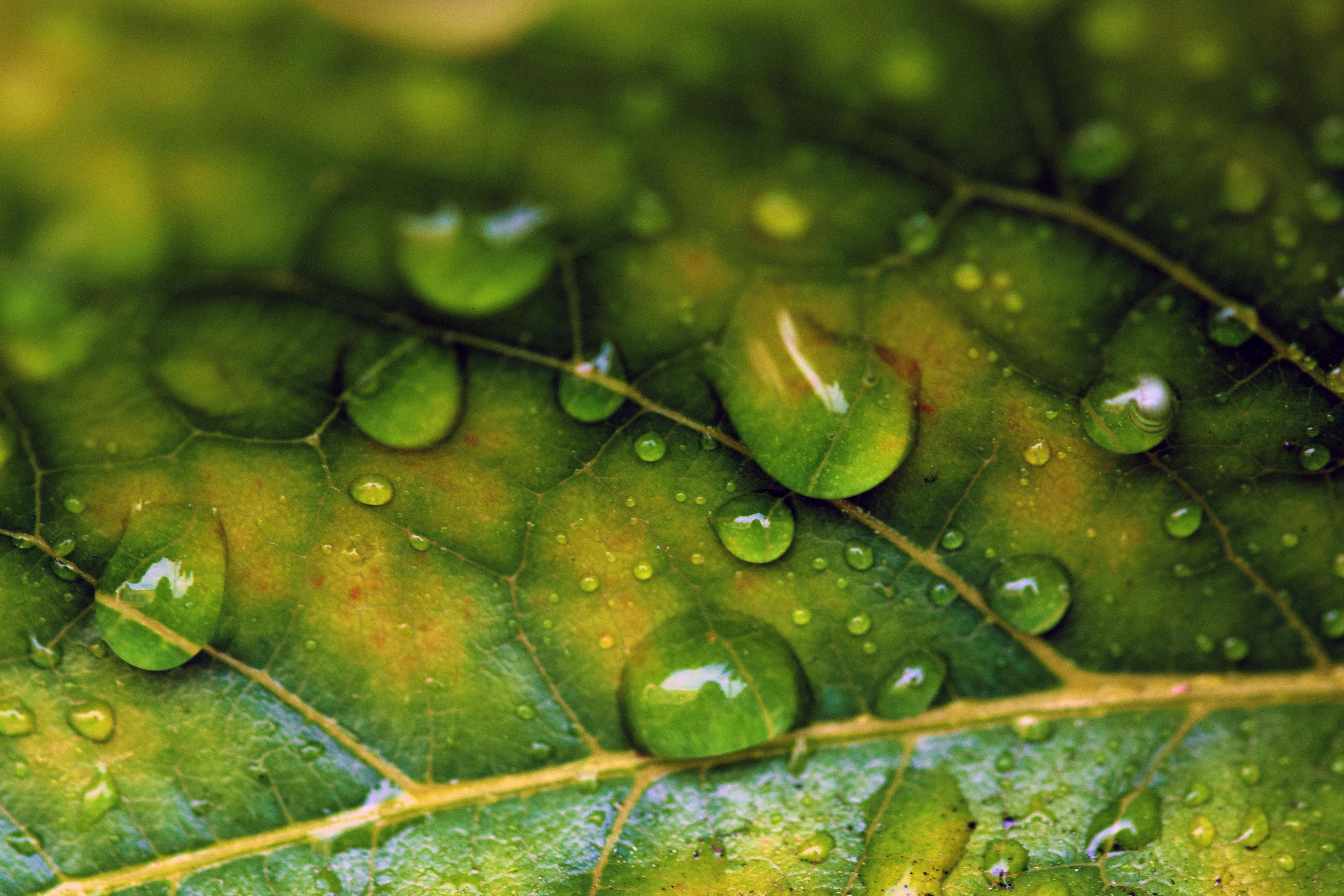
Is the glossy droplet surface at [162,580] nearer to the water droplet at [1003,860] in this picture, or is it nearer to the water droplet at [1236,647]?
the water droplet at [1003,860]

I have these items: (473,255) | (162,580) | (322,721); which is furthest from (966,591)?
(162,580)

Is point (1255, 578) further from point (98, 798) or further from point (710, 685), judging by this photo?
point (98, 798)

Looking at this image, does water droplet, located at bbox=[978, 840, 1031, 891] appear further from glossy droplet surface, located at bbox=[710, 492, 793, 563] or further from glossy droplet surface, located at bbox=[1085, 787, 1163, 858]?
glossy droplet surface, located at bbox=[710, 492, 793, 563]

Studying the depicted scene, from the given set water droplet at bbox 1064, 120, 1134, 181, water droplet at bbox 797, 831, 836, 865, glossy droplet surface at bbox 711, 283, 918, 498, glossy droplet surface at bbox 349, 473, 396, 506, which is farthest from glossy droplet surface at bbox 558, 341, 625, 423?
water droplet at bbox 797, 831, 836, 865

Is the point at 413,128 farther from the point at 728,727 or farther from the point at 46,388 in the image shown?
the point at 728,727

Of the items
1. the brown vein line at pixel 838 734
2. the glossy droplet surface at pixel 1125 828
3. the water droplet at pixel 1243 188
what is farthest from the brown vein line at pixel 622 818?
the water droplet at pixel 1243 188

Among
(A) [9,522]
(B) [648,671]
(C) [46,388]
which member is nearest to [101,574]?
(A) [9,522]
